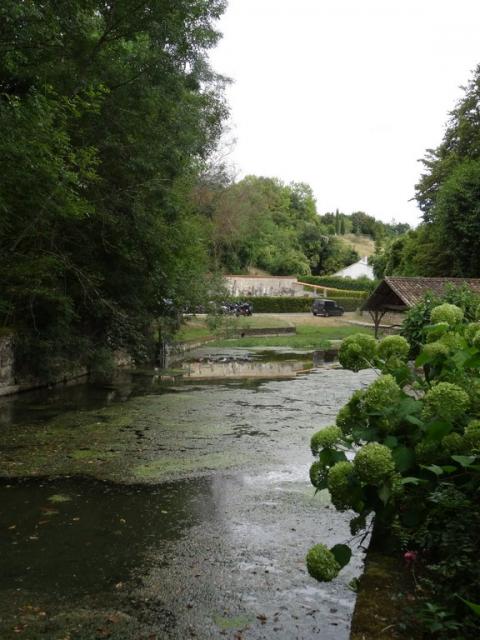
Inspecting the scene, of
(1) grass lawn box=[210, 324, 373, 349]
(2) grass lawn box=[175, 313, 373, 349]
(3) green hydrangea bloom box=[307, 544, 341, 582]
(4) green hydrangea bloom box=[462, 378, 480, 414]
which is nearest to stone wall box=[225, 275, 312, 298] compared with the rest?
(2) grass lawn box=[175, 313, 373, 349]

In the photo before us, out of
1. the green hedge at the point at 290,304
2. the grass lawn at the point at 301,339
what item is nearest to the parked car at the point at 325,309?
the green hedge at the point at 290,304

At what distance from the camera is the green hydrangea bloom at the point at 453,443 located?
3.11 m

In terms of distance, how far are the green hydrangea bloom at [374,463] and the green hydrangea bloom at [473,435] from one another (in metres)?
0.39

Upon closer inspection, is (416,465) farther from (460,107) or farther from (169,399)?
(460,107)

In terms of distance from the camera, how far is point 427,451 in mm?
3221

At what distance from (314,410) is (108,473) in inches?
235

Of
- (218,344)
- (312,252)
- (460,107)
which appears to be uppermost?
(460,107)

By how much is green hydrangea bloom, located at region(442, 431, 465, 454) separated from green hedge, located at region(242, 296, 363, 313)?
169ft

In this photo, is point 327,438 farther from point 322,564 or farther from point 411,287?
point 411,287

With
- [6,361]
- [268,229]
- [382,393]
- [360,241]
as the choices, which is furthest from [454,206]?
[360,241]

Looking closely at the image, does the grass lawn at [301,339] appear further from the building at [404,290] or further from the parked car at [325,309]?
the parked car at [325,309]

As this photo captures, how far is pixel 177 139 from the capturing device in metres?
16.8

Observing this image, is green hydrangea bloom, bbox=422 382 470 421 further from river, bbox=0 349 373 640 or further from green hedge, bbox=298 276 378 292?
green hedge, bbox=298 276 378 292

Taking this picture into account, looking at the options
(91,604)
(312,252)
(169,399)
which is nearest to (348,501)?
(91,604)
